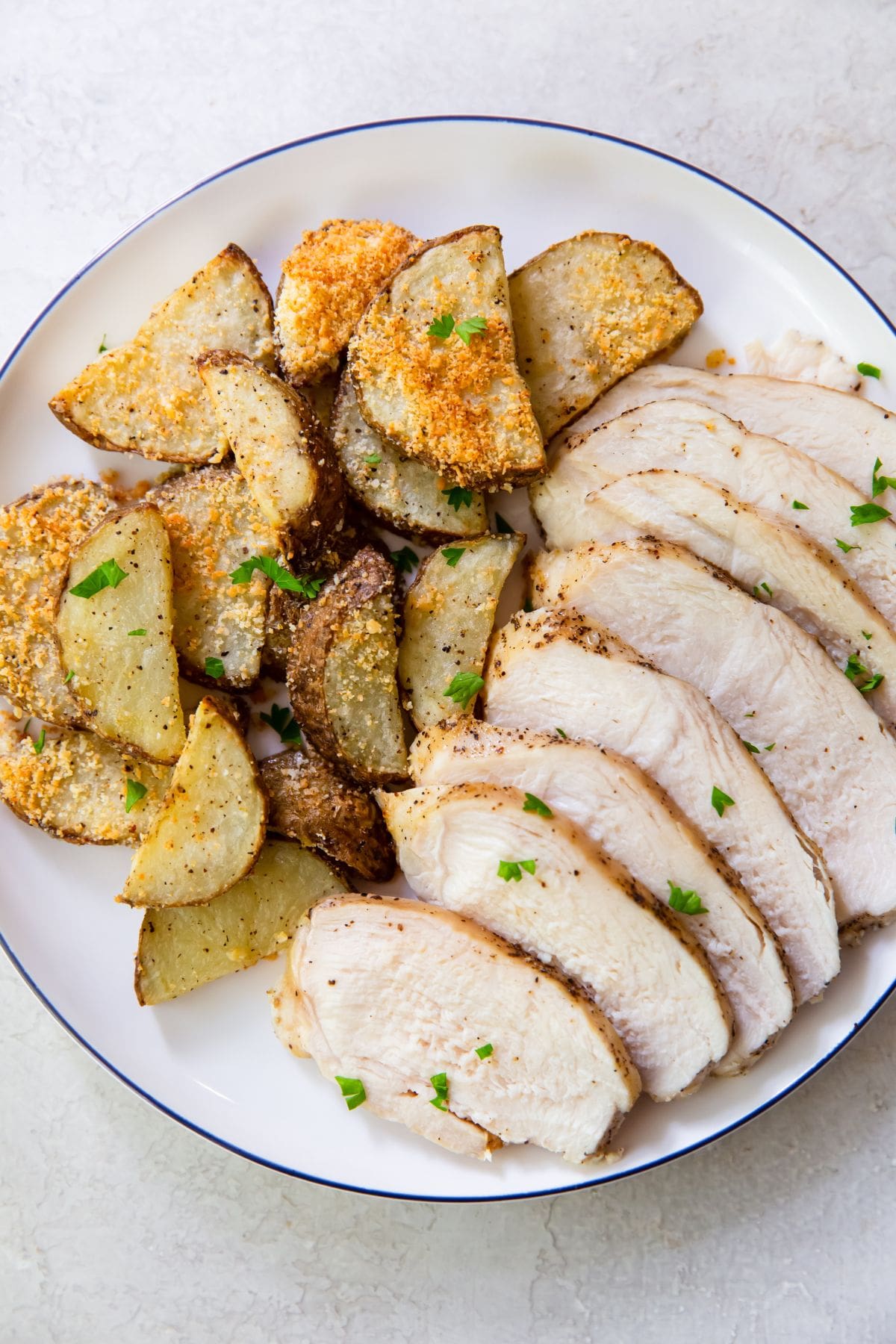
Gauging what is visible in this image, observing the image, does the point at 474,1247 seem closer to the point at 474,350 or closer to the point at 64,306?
the point at 474,350

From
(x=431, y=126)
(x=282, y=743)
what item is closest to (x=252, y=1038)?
(x=282, y=743)

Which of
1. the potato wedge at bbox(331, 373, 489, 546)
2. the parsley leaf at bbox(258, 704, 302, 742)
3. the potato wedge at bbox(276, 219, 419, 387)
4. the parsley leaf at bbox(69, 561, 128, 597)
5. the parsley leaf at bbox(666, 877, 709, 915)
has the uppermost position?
the potato wedge at bbox(276, 219, 419, 387)

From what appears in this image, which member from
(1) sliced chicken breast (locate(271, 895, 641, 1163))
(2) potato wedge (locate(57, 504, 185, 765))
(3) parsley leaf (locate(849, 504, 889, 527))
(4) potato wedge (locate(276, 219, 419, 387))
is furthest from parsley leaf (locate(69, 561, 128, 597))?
(3) parsley leaf (locate(849, 504, 889, 527))

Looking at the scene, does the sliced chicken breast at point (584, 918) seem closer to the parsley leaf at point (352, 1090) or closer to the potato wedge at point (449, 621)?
the potato wedge at point (449, 621)

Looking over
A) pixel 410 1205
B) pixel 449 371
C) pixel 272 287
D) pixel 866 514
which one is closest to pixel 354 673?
pixel 449 371

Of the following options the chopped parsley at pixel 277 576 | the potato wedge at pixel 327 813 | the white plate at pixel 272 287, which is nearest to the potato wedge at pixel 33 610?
the white plate at pixel 272 287

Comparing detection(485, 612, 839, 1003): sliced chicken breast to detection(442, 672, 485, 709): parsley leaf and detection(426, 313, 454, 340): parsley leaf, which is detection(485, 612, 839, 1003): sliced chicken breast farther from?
detection(426, 313, 454, 340): parsley leaf
